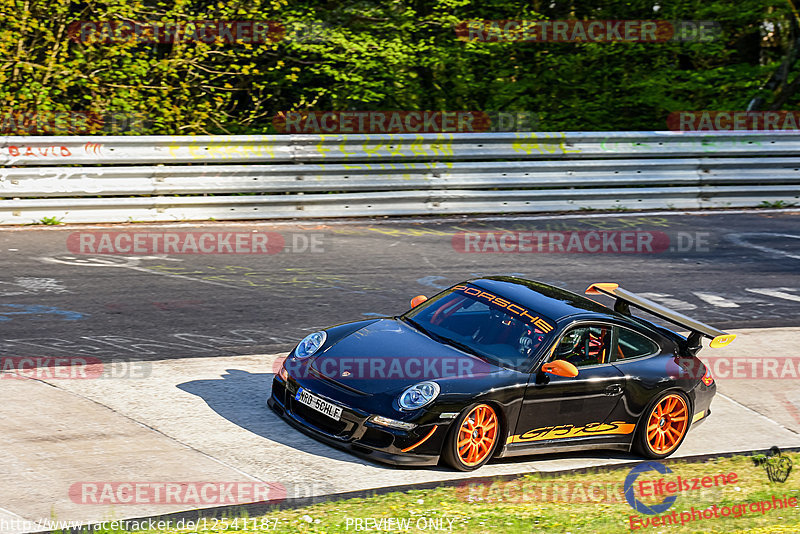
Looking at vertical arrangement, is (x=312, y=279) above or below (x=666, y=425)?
above

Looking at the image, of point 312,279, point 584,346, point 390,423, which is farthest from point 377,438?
point 312,279

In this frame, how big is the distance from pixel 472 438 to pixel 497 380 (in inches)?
18.0

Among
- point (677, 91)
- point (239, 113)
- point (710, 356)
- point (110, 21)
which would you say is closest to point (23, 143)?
point (110, 21)

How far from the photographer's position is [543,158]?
54.3 ft

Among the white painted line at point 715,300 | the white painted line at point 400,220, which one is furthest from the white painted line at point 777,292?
the white painted line at point 400,220

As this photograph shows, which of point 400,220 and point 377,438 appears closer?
point 377,438

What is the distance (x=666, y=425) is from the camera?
7980 mm

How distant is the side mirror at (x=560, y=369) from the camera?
7.21 meters

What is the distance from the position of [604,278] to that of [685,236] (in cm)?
332

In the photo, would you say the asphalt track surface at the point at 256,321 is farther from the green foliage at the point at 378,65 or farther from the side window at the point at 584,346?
the green foliage at the point at 378,65

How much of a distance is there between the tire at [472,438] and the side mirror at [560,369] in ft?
1.75

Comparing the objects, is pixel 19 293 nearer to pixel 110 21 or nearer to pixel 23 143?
pixel 23 143

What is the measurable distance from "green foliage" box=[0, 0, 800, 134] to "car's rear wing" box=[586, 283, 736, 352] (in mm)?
9070

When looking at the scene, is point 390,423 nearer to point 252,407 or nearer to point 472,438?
point 472,438
